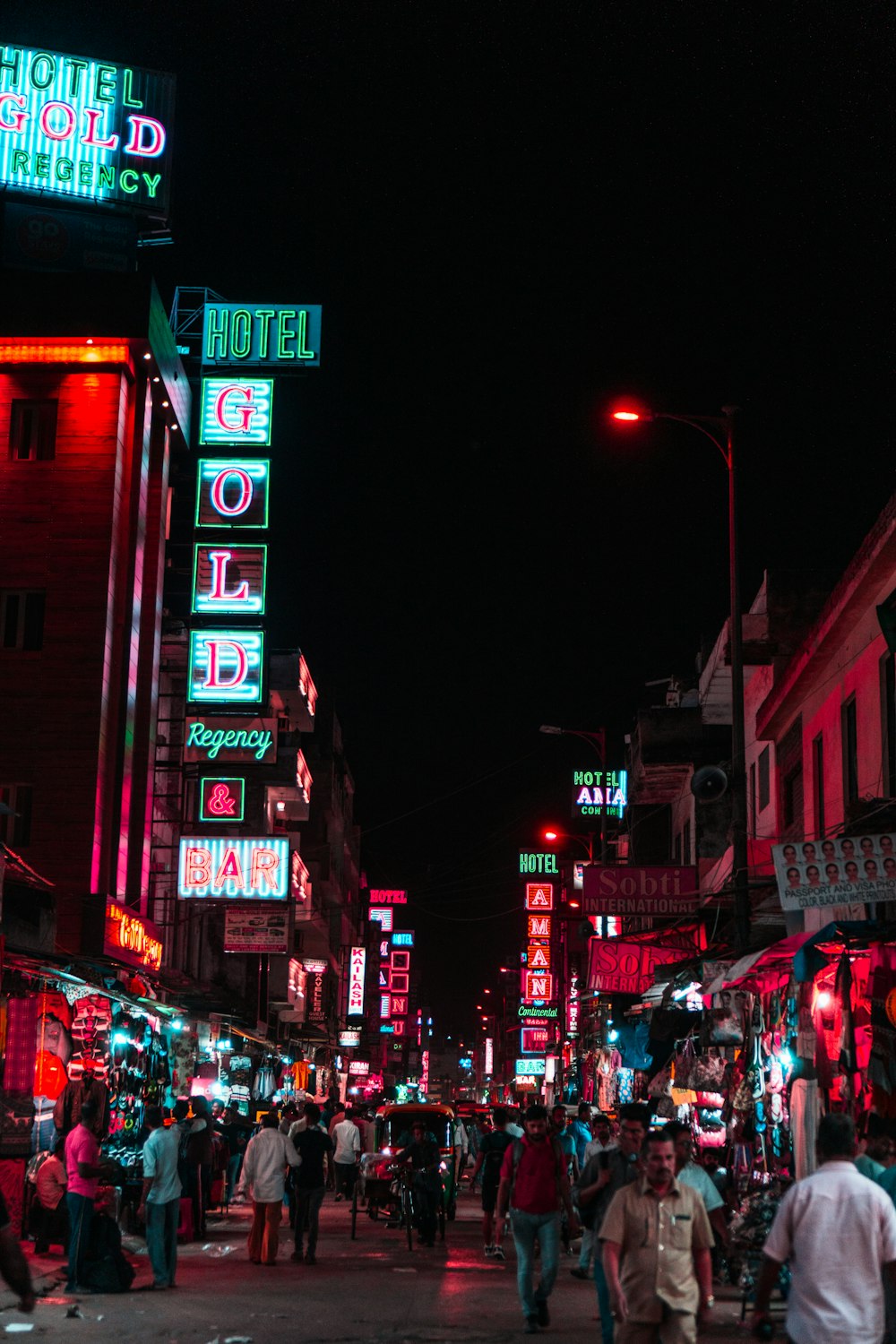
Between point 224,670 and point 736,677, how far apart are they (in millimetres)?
13853

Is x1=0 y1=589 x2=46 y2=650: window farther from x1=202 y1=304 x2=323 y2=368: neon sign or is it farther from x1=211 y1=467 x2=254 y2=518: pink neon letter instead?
x1=202 y1=304 x2=323 y2=368: neon sign

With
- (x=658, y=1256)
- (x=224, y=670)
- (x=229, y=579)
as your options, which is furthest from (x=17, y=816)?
(x=658, y=1256)

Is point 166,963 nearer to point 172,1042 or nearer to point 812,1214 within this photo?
point 172,1042

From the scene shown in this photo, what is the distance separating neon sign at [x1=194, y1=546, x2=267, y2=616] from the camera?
32.5m

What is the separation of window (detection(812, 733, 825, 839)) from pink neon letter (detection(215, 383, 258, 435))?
15.5 metres

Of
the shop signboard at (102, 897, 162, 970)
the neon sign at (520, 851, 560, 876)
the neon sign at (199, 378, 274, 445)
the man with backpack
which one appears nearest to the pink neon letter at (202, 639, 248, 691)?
the neon sign at (199, 378, 274, 445)

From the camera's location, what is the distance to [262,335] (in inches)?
1380

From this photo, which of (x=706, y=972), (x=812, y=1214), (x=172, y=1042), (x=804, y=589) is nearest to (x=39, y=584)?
(x=172, y=1042)

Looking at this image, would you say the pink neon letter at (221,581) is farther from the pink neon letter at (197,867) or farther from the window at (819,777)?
the window at (819,777)

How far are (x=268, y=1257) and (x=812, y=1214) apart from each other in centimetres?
1287

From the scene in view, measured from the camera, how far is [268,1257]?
719 inches

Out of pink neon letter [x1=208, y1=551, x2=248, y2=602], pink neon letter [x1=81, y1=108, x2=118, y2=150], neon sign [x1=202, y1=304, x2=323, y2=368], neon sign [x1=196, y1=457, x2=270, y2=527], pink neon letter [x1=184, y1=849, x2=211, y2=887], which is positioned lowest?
pink neon letter [x1=184, y1=849, x2=211, y2=887]

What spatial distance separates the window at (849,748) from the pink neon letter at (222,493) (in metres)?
15.5

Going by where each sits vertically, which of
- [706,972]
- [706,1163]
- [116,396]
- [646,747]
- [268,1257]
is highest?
[116,396]
